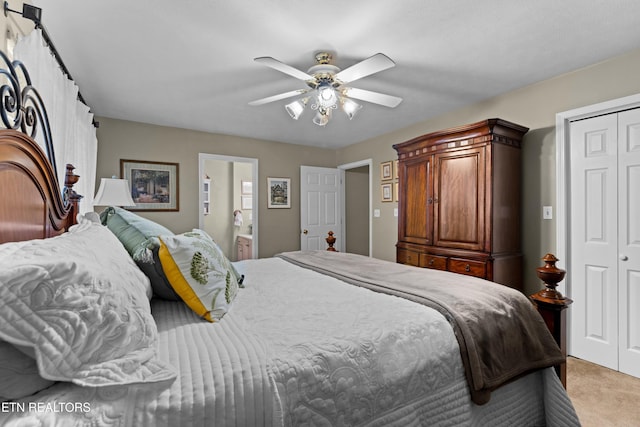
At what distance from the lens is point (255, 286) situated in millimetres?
1655

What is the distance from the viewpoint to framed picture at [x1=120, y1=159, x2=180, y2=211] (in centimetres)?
382

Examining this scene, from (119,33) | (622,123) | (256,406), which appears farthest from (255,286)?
(622,123)

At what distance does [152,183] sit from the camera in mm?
3945

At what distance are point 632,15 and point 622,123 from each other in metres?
0.84

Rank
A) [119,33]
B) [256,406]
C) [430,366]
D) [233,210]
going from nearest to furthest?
[256,406] → [430,366] → [119,33] → [233,210]

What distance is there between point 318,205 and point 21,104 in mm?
4104

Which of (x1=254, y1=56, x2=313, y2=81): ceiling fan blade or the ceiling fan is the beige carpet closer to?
the ceiling fan

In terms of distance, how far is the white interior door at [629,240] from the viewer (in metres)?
2.26

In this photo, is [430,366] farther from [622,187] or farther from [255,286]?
[622,187]

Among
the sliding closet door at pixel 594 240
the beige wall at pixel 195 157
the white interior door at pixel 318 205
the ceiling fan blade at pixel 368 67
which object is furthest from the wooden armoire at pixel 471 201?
the beige wall at pixel 195 157

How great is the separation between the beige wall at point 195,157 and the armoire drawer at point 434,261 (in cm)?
238

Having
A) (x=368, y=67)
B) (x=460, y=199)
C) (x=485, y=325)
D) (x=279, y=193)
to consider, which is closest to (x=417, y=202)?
(x=460, y=199)

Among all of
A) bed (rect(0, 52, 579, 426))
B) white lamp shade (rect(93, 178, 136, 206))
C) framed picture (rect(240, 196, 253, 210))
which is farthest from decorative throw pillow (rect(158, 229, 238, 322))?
framed picture (rect(240, 196, 253, 210))

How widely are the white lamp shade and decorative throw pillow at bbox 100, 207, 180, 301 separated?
5.65 feet
